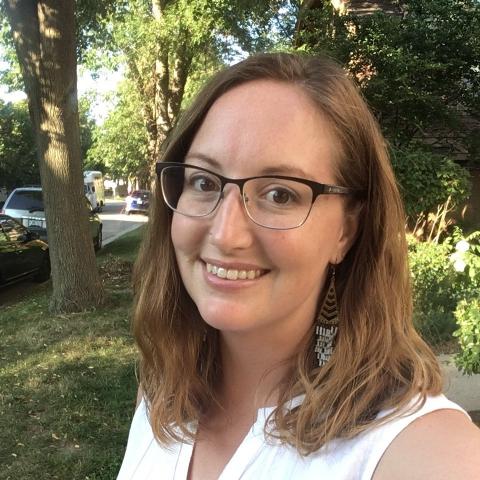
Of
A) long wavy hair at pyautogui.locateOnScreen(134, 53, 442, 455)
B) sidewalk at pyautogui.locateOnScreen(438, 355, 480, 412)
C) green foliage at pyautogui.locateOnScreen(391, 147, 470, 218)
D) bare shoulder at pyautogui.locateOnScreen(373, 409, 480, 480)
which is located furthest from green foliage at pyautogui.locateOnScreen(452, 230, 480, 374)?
green foliage at pyautogui.locateOnScreen(391, 147, 470, 218)

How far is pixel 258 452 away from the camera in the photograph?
1319 mm

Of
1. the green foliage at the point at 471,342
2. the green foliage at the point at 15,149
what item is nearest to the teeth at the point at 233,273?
the green foliage at the point at 471,342

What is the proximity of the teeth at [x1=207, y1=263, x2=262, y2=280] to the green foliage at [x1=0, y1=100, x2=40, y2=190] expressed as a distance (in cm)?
3702

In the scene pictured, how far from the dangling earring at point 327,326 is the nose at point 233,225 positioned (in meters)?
0.29

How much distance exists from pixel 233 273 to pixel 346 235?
32cm

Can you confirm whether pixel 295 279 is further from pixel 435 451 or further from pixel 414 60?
pixel 414 60

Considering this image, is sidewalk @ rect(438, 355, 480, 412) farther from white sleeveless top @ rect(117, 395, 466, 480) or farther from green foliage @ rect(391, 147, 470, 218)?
green foliage @ rect(391, 147, 470, 218)

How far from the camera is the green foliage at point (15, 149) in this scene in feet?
117

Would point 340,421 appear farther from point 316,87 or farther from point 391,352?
point 316,87

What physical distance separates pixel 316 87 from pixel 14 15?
806 cm

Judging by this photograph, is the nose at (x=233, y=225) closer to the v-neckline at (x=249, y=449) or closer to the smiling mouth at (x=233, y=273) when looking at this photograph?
the smiling mouth at (x=233, y=273)

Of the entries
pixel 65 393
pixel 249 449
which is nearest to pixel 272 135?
pixel 249 449

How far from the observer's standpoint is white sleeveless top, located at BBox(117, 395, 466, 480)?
3.70 feet

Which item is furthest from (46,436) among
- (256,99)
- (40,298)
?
(40,298)
